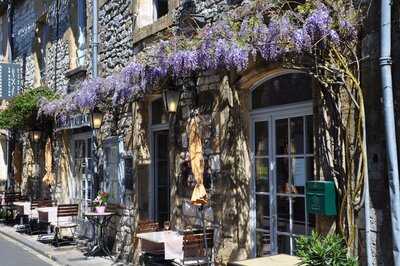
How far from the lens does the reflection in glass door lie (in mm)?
6461

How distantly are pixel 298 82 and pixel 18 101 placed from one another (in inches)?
380

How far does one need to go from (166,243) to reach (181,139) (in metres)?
1.92

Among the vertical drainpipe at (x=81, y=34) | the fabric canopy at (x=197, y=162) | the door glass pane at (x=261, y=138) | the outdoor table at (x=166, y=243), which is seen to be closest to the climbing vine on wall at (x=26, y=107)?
the vertical drainpipe at (x=81, y=34)

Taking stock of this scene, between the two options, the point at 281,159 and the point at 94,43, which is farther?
the point at 94,43

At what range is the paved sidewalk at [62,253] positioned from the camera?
395 inches

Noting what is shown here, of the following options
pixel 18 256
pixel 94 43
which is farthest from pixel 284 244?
pixel 94 43

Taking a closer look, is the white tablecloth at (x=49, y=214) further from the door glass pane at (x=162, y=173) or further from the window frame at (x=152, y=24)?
the window frame at (x=152, y=24)

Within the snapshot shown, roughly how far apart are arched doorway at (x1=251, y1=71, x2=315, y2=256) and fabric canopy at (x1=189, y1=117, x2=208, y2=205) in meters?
0.67

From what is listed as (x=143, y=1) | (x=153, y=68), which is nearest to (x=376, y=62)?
(x=153, y=68)

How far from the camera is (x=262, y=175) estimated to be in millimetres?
7164

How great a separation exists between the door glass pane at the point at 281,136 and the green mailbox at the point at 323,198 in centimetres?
108

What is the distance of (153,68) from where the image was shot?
7.99m

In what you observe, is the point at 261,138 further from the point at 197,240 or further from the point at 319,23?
the point at 319,23

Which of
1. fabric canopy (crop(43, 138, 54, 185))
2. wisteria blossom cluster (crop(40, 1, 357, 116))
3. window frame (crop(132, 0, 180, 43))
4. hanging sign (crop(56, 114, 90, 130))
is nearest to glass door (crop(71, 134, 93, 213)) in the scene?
hanging sign (crop(56, 114, 90, 130))
